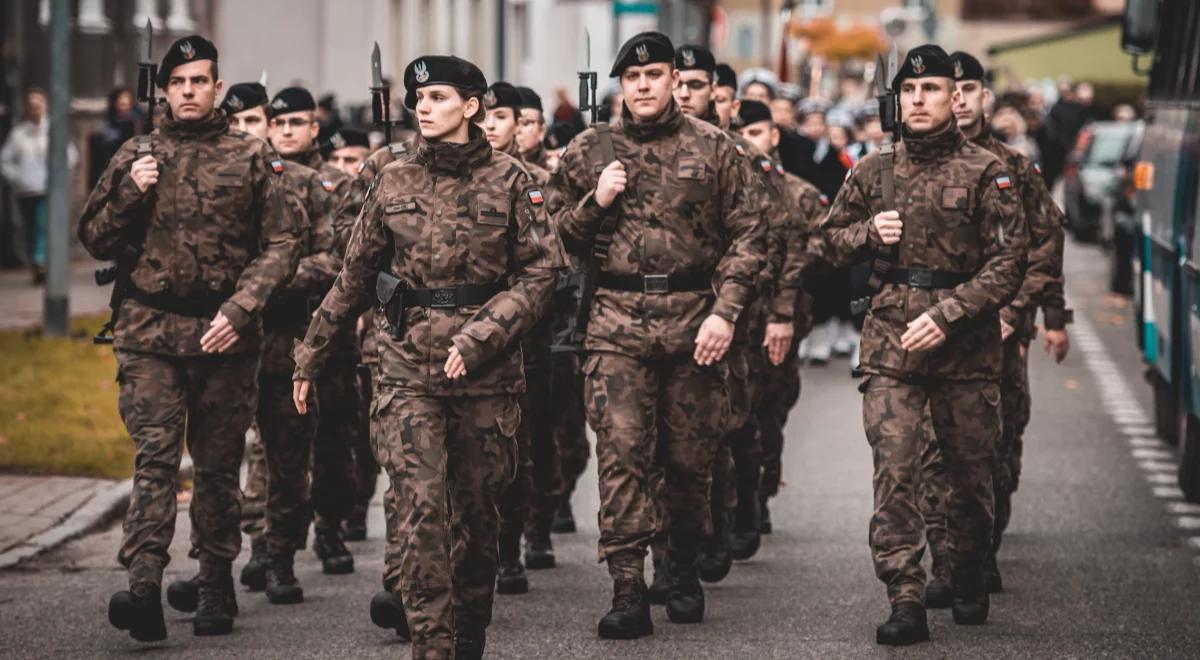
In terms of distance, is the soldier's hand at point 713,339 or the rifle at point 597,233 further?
the rifle at point 597,233

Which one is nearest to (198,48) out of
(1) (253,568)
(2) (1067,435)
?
(1) (253,568)

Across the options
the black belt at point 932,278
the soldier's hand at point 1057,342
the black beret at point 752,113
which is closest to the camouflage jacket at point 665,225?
the black belt at point 932,278

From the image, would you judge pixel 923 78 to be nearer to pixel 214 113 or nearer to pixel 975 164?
pixel 975 164

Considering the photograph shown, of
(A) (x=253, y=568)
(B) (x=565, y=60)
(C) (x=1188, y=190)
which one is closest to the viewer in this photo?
(A) (x=253, y=568)

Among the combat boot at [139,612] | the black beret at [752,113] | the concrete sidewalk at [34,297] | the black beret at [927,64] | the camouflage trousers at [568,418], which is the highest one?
the black beret at [927,64]

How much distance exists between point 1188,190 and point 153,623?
564cm

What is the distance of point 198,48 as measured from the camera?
27.1 feet

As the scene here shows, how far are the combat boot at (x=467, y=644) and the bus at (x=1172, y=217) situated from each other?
4.48 metres

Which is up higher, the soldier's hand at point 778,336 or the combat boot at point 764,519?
the soldier's hand at point 778,336

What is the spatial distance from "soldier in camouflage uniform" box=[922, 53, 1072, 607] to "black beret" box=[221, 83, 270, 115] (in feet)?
9.65

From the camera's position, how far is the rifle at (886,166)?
8430 mm

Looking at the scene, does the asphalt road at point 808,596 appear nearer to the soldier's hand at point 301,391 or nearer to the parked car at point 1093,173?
the soldier's hand at point 301,391

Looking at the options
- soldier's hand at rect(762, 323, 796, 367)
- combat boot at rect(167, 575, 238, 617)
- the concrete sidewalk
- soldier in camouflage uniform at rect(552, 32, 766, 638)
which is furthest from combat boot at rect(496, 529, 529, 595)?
the concrete sidewalk

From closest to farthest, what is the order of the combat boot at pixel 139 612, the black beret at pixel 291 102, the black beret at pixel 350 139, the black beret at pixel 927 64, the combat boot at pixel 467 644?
the combat boot at pixel 467 644 → the combat boot at pixel 139 612 → the black beret at pixel 927 64 → the black beret at pixel 291 102 → the black beret at pixel 350 139
